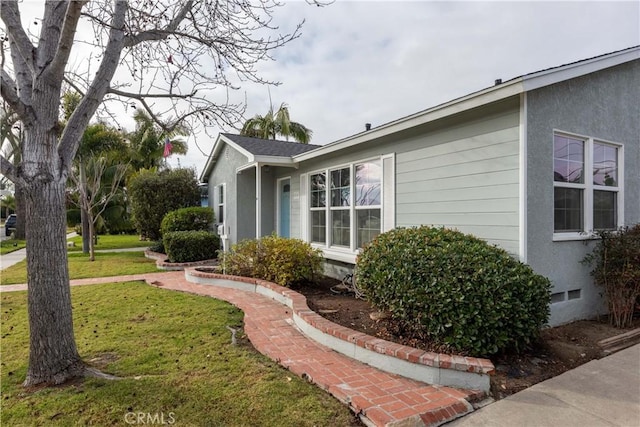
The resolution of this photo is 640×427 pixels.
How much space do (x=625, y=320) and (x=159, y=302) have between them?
24.8ft

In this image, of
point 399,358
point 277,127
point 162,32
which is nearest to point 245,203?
point 162,32

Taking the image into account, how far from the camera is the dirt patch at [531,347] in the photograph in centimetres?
369

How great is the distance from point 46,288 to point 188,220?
32.3ft

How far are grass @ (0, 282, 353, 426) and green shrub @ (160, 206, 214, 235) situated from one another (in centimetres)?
719

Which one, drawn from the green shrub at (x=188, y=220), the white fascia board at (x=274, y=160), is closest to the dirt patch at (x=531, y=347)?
the white fascia board at (x=274, y=160)

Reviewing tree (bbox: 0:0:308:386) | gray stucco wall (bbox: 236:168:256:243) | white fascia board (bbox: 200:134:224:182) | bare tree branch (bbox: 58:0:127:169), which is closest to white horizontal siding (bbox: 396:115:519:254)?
tree (bbox: 0:0:308:386)

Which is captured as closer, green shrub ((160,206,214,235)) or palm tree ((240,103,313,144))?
green shrub ((160,206,214,235))

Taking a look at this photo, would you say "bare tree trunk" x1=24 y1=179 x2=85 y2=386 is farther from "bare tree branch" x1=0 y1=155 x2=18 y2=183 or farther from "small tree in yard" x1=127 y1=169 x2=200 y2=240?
"small tree in yard" x1=127 y1=169 x2=200 y2=240

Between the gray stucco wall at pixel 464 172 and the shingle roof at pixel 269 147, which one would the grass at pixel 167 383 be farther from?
the shingle roof at pixel 269 147

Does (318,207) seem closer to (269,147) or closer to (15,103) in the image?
(269,147)

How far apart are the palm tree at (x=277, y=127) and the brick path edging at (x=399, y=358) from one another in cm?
2361

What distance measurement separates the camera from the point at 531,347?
4.30 meters

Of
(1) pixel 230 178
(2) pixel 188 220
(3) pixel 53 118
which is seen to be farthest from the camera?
(2) pixel 188 220

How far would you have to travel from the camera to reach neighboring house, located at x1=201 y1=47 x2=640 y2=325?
4727mm
